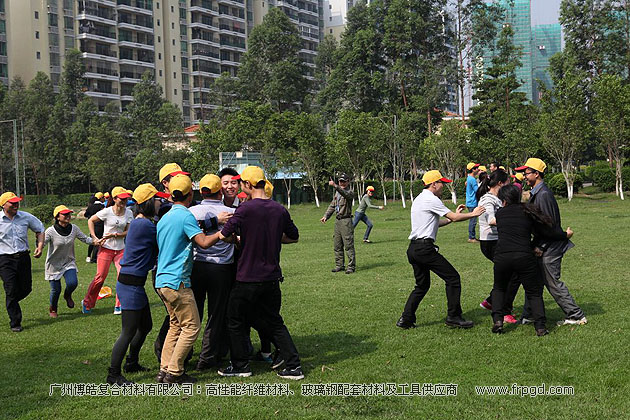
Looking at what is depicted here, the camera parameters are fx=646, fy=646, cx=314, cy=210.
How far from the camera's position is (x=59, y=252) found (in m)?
10.6

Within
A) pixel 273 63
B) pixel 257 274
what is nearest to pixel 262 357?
pixel 257 274

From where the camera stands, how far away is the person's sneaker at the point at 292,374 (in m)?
6.29

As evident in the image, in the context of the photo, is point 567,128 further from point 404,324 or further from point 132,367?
point 132,367

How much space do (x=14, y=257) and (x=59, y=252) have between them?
98 centimetres

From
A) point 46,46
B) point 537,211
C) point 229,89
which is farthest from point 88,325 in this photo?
point 46,46

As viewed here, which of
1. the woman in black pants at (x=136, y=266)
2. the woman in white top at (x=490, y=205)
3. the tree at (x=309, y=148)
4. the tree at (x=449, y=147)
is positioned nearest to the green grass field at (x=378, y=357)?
the woman in black pants at (x=136, y=266)

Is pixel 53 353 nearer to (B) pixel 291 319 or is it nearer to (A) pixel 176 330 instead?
(A) pixel 176 330

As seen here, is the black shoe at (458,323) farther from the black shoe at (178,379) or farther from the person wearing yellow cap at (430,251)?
the black shoe at (178,379)

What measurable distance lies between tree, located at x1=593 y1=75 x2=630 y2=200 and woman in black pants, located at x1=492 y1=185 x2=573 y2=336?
3013 cm

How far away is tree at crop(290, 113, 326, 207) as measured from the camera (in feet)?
156

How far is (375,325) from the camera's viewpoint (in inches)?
334

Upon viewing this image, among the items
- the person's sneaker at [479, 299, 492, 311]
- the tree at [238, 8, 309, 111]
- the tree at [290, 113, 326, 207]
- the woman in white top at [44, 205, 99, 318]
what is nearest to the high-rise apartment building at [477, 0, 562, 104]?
the tree at [238, 8, 309, 111]

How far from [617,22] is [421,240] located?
1970 inches

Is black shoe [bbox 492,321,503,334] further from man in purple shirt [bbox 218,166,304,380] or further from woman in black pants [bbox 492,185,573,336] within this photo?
man in purple shirt [bbox 218,166,304,380]
